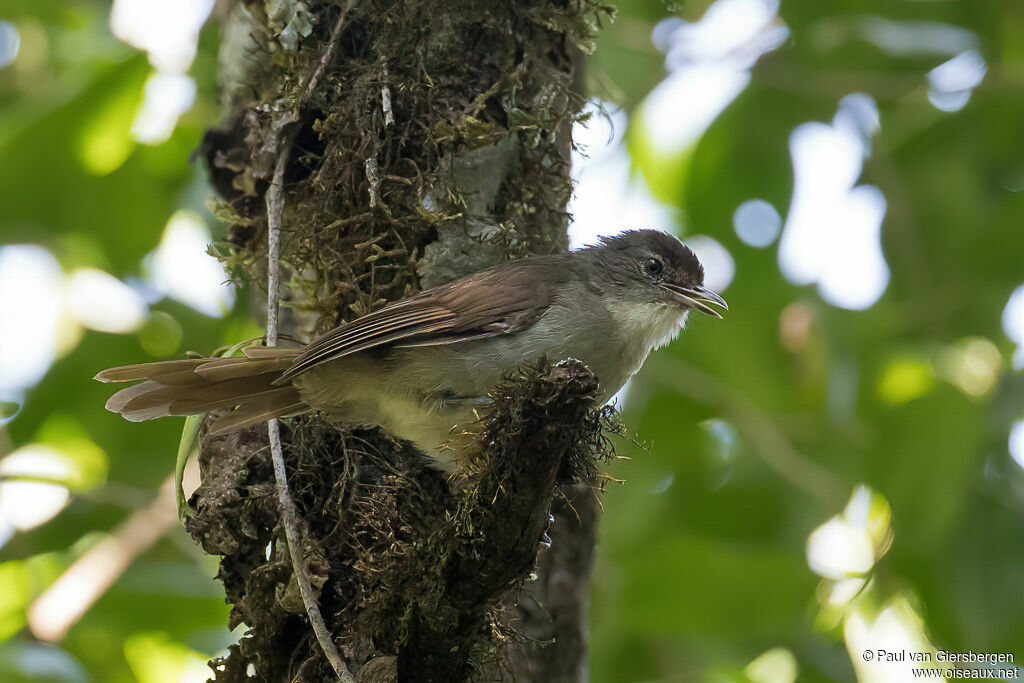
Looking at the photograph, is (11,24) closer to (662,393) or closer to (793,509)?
(662,393)

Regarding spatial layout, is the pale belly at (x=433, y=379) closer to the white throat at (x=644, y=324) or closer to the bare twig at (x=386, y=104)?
the white throat at (x=644, y=324)

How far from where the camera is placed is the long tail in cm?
341

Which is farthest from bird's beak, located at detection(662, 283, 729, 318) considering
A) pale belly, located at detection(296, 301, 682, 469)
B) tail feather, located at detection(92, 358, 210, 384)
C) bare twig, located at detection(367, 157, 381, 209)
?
tail feather, located at detection(92, 358, 210, 384)

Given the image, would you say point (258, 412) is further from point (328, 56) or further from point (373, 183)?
point (328, 56)

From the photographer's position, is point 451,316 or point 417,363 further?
point 417,363

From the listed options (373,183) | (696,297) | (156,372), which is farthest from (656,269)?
(156,372)

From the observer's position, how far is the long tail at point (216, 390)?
11.2 feet

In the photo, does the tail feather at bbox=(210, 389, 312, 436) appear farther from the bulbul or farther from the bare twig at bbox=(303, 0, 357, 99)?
the bare twig at bbox=(303, 0, 357, 99)

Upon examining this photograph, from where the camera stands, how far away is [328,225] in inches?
140

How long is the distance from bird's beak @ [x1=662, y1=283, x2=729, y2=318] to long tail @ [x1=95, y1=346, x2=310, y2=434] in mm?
1581

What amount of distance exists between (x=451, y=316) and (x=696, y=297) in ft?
4.18

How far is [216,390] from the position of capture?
11.4 ft

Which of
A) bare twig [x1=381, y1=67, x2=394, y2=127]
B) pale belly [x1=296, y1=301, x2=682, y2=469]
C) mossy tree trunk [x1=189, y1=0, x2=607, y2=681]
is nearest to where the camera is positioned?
mossy tree trunk [x1=189, y1=0, x2=607, y2=681]

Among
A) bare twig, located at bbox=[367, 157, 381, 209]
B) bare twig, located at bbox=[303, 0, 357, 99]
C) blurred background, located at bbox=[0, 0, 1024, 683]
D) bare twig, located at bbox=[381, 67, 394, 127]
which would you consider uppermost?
bare twig, located at bbox=[303, 0, 357, 99]
